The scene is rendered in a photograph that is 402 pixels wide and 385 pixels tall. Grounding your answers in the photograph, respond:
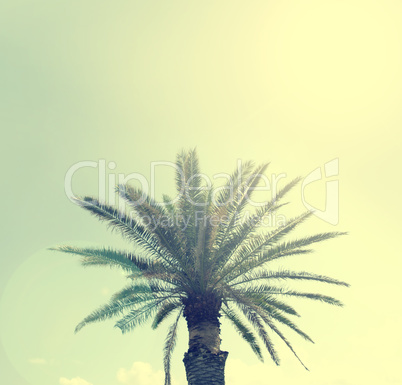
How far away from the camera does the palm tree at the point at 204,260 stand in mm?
12352

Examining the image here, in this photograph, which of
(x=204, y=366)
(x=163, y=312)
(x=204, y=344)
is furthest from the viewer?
(x=163, y=312)

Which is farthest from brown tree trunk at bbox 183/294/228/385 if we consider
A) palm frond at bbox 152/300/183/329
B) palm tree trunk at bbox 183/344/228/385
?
palm frond at bbox 152/300/183/329

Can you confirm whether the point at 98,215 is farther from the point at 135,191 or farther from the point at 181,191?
the point at 181,191

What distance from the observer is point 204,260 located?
12445 mm

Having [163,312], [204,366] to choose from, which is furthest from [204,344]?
[163,312]

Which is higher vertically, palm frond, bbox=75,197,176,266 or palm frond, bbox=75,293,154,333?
palm frond, bbox=75,197,176,266

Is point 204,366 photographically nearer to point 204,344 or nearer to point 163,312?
point 204,344

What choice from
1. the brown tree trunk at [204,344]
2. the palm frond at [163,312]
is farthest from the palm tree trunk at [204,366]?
the palm frond at [163,312]

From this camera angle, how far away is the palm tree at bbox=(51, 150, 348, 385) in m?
12.4

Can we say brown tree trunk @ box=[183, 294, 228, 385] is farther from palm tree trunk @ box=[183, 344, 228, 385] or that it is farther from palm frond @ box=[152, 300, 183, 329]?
palm frond @ box=[152, 300, 183, 329]

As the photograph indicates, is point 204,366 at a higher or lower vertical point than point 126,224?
lower

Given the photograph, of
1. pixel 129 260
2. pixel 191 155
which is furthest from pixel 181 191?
pixel 129 260

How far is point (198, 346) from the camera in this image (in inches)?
482

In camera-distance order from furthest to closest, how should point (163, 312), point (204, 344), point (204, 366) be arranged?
point (163, 312)
point (204, 344)
point (204, 366)
